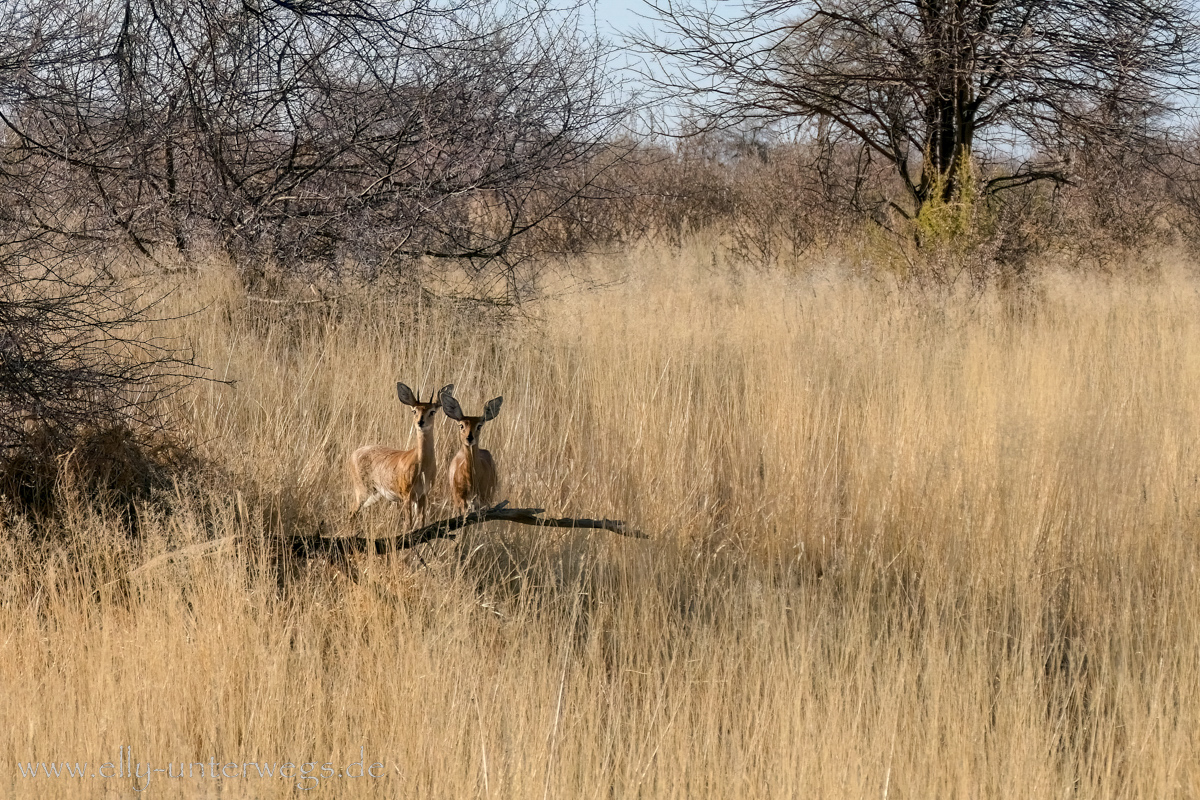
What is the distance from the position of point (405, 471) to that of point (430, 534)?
526mm

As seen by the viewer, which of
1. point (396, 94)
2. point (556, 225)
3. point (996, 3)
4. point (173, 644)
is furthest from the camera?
point (556, 225)

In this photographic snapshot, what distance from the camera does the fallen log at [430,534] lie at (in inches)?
138

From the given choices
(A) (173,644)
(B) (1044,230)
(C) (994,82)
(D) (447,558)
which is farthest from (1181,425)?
(B) (1044,230)

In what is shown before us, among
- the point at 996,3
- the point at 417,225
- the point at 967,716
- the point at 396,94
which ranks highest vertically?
the point at 996,3

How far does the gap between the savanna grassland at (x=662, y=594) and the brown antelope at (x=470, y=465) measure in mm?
145

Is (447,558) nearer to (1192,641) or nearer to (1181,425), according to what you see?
(1192,641)

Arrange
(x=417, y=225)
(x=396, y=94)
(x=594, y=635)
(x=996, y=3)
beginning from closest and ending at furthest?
(x=594, y=635) → (x=396, y=94) → (x=417, y=225) → (x=996, y=3)

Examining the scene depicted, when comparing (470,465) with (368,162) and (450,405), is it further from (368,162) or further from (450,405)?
(368,162)

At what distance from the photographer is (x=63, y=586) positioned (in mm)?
3316

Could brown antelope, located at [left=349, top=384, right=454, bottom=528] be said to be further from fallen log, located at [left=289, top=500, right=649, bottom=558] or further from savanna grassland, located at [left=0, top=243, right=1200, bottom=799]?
fallen log, located at [left=289, top=500, right=649, bottom=558]

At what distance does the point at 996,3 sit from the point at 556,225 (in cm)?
580

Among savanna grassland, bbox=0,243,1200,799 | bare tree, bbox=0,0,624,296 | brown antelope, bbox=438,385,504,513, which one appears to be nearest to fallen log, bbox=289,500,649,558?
savanna grassland, bbox=0,243,1200,799

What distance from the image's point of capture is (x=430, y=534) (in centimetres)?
357

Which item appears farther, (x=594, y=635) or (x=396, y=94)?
(x=396, y=94)
